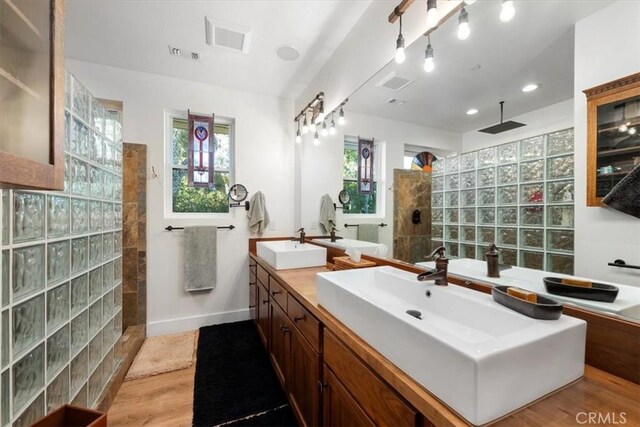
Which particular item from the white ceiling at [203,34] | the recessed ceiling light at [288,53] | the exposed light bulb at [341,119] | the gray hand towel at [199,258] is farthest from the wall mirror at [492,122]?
the gray hand towel at [199,258]

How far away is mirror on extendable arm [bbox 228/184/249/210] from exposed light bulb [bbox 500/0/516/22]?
2596 mm

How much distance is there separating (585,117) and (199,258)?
299cm

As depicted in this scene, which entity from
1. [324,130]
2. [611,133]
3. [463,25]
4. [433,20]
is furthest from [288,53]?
[611,133]

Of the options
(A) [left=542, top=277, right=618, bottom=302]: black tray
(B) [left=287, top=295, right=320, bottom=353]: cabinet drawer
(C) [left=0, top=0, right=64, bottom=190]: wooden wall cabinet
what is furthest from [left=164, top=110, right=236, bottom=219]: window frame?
(A) [left=542, top=277, right=618, bottom=302]: black tray

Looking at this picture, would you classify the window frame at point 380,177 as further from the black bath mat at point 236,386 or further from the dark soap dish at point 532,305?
the black bath mat at point 236,386

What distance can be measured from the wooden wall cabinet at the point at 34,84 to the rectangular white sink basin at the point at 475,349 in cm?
103

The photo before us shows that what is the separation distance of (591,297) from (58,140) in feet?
5.54

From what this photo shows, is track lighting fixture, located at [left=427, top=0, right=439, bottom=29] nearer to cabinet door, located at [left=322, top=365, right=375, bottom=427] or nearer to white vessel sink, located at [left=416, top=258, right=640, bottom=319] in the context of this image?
white vessel sink, located at [left=416, top=258, right=640, bottom=319]

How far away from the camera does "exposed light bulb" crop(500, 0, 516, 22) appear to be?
0.96m

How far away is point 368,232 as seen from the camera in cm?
189

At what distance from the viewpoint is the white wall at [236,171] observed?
2580 millimetres

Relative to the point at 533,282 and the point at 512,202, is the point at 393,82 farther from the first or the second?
the point at 533,282

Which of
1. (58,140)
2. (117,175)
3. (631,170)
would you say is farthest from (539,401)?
(117,175)

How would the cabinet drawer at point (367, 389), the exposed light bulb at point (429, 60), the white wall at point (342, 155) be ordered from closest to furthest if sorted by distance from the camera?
the cabinet drawer at point (367, 389) < the exposed light bulb at point (429, 60) < the white wall at point (342, 155)
